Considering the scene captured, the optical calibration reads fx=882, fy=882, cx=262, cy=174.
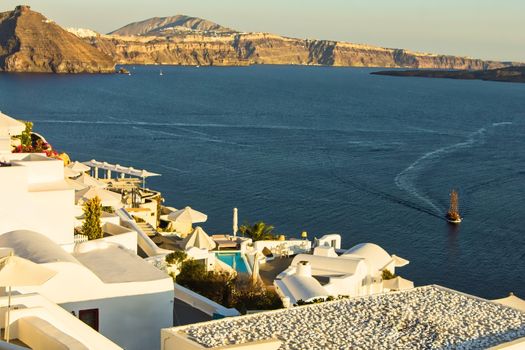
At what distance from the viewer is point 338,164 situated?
183ft

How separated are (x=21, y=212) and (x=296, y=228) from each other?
2330 cm

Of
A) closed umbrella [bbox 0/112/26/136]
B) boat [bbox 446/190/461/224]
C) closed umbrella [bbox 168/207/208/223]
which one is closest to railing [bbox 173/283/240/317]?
closed umbrella [bbox 0/112/26/136]

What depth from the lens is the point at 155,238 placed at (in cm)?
2270

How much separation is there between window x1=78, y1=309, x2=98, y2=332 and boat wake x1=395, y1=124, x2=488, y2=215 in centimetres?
3101

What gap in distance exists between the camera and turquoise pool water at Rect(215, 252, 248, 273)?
21.5 meters

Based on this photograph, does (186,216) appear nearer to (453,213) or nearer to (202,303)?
(202,303)

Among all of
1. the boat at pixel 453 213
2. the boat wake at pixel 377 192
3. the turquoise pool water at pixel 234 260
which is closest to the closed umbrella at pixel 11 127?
the turquoise pool water at pixel 234 260

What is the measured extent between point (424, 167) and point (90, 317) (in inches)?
1770

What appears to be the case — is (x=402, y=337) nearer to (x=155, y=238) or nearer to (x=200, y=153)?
(x=155, y=238)

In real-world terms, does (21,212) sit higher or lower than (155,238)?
higher

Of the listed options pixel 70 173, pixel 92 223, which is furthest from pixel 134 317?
pixel 70 173

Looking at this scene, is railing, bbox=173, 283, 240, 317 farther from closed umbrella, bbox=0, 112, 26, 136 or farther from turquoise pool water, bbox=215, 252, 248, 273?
closed umbrella, bbox=0, 112, 26, 136

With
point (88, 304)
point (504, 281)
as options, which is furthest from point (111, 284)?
point (504, 281)

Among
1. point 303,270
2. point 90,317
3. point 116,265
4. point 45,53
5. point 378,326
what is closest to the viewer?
point 378,326
